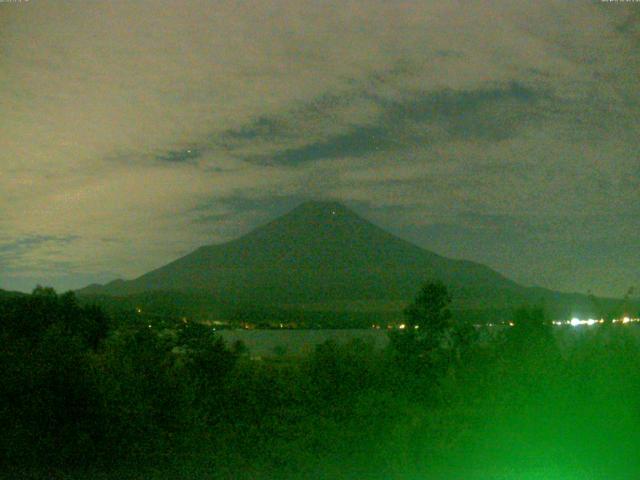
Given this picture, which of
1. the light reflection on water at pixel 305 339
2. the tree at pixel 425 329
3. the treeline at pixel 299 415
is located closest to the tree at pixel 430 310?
the tree at pixel 425 329

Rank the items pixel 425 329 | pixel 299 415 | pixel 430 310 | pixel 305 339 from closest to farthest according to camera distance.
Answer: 1. pixel 299 415
2. pixel 425 329
3. pixel 430 310
4. pixel 305 339

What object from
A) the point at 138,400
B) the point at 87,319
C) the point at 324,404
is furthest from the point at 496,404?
the point at 87,319

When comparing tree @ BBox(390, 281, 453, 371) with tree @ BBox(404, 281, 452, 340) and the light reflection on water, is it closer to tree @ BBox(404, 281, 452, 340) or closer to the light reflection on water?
tree @ BBox(404, 281, 452, 340)

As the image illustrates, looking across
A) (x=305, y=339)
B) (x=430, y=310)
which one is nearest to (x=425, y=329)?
(x=430, y=310)

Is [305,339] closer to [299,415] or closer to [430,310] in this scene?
[430,310]

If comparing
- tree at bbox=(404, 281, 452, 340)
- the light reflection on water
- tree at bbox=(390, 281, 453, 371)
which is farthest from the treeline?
tree at bbox=(404, 281, 452, 340)

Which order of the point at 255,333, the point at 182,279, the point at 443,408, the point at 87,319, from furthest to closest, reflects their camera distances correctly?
the point at 182,279 < the point at 255,333 < the point at 87,319 < the point at 443,408

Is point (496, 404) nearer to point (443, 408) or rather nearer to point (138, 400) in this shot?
point (443, 408)

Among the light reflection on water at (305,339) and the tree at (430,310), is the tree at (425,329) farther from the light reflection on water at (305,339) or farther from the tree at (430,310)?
the light reflection on water at (305,339)
